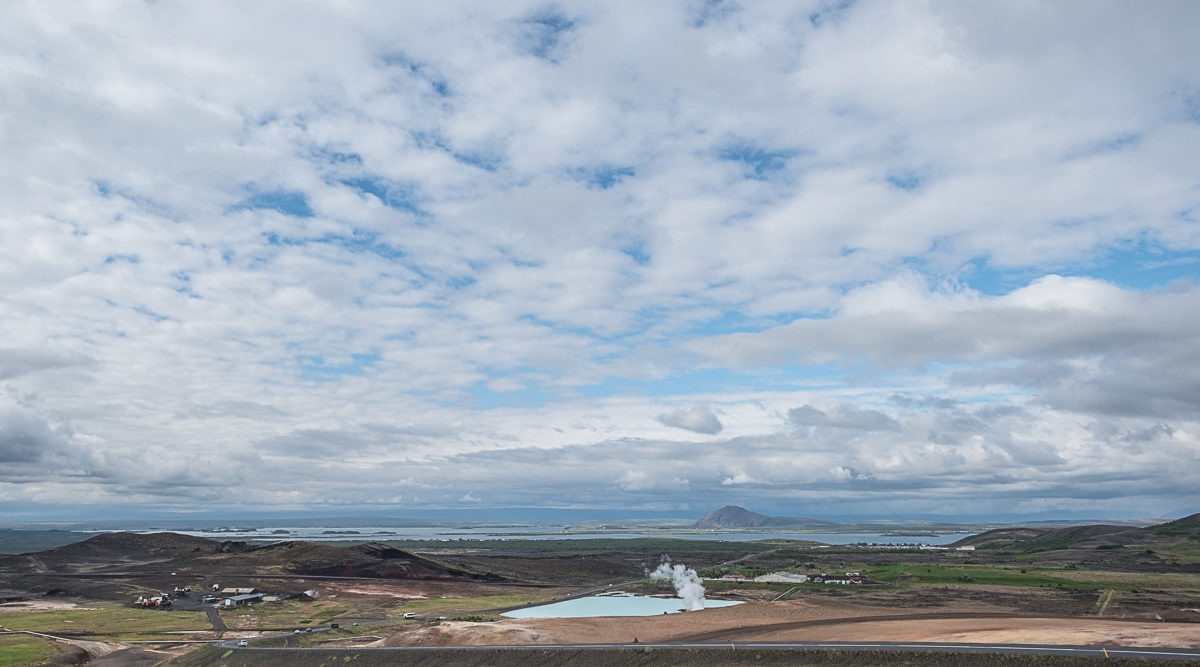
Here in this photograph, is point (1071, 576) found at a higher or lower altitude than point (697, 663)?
lower

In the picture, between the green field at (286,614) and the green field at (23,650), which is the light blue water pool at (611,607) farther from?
the green field at (23,650)

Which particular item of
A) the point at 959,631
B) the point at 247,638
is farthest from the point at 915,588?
the point at 247,638

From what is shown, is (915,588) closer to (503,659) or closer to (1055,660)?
(1055,660)

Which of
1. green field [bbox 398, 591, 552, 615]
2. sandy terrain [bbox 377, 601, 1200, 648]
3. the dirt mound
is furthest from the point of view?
green field [bbox 398, 591, 552, 615]

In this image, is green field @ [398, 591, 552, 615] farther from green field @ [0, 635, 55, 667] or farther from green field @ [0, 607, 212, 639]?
green field @ [0, 635, 55, 667]

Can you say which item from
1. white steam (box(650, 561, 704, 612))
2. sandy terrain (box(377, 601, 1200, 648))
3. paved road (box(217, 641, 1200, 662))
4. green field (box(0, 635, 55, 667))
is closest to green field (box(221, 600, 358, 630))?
green field (box(0, 635, 55, 667))

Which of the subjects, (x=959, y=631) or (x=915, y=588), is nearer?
(x=959, y=631)

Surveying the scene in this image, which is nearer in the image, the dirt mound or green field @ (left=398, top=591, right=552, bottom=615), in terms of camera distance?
the dirt mound
